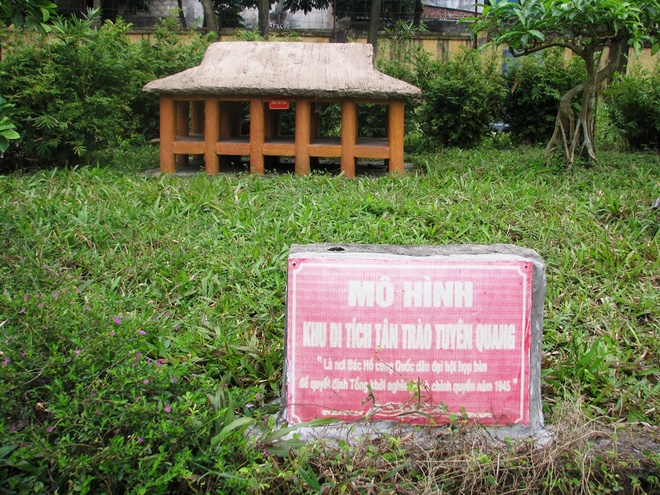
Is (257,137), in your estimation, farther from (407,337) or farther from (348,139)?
(407,337)

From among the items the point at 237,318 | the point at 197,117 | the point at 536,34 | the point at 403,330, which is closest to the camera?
the point at 403,330

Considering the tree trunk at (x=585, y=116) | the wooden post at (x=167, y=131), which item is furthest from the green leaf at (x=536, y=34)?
the wooden post at (x=167, y=131)

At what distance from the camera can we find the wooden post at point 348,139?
20.5 ft

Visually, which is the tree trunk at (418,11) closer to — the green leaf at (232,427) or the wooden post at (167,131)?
the wooden post at (167,131)

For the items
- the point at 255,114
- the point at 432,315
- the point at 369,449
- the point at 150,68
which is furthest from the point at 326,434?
the point at 150,68

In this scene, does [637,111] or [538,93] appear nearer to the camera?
[637,111]

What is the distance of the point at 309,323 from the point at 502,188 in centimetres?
309

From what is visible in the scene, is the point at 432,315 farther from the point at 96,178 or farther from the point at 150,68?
the point at 150,68

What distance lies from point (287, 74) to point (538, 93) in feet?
15.2

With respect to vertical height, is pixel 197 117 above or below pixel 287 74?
below

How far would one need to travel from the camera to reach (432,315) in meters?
2.49

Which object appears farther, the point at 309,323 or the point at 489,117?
the point at 489,117

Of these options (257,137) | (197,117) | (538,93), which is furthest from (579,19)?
(197,117)

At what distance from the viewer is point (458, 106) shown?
30.5ft
